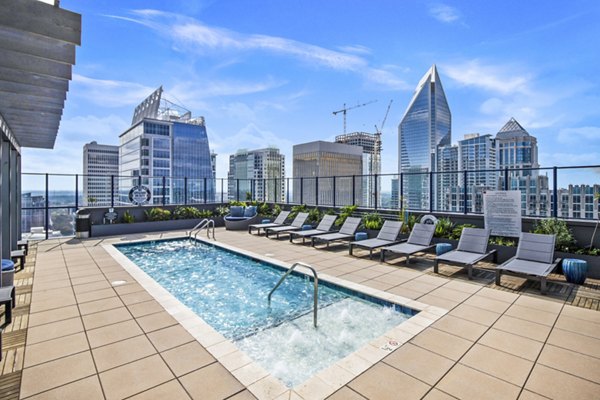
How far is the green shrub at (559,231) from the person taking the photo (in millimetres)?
5906

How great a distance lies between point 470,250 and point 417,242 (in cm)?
118

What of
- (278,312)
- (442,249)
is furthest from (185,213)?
(442,249)

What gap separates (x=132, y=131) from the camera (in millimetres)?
75750

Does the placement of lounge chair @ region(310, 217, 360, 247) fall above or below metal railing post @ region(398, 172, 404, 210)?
below

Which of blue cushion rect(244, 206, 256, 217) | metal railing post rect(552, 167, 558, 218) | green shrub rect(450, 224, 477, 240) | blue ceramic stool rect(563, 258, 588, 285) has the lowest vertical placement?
blue ceramic stool rect(563, 258, 588, 285)

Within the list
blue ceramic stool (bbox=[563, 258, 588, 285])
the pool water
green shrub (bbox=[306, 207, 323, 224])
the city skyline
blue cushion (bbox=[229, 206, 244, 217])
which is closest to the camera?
the pool water

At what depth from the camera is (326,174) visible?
42938mm

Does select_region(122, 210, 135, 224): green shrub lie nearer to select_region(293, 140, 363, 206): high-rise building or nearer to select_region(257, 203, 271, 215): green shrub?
select_region(257, 203, 271, 215): green shrub

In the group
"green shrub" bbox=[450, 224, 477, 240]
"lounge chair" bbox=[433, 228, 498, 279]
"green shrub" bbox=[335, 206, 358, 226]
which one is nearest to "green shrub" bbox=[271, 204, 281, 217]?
"green shrub" bbox=[335, 206, 358, 226]

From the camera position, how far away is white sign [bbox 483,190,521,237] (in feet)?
22.2

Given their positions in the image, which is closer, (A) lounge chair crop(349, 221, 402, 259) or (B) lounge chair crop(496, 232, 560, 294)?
(B) lounge chair crop(496, 232, 560, 294)

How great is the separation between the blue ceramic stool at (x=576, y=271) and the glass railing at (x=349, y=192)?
1.56 meters

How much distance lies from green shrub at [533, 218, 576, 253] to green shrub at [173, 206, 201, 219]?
10941mm

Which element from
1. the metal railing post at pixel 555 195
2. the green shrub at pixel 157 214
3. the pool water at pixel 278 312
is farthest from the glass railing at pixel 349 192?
the pool water at pixel 278 312
